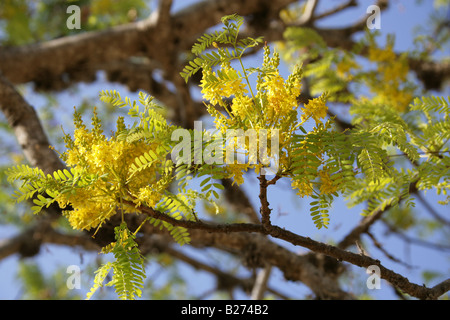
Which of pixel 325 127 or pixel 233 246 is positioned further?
pixel 233 246

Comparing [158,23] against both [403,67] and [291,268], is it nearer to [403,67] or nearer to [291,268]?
[403,67]

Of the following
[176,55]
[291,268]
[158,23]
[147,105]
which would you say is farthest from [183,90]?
[147,105]

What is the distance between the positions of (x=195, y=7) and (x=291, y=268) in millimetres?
2757

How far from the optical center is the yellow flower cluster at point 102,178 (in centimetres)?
141

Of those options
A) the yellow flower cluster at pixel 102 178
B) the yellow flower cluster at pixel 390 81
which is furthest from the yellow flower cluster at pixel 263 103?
the yellow flower cluster at pixel 390 81

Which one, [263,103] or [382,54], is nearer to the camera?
[263,103]

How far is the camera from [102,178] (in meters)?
1.39

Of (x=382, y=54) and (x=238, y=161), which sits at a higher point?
(x=382, y=54)

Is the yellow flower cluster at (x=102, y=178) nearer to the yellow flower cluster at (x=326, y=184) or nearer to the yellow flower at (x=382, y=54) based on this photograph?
the yellow flower cluster at (x=326, y=184)

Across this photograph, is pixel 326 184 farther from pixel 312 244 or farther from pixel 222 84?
pixel 222 84

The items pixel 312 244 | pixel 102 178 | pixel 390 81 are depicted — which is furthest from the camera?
pixel 390 81

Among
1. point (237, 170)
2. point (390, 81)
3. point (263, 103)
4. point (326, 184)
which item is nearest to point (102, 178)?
point (237, 170)

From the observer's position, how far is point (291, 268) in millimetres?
2842

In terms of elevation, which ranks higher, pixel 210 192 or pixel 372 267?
pixel 210 192
